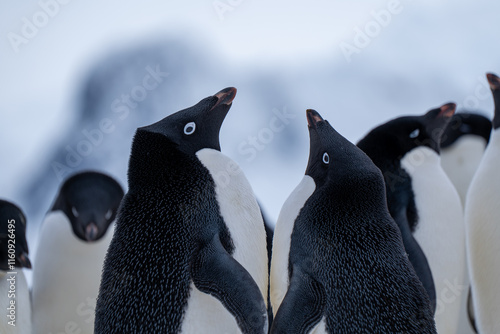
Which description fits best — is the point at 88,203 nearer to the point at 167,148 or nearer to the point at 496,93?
the point at 167,148

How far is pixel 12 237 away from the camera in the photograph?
299 centimetres

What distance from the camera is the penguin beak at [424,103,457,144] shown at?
10.2ft

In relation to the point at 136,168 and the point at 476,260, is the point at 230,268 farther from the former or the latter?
the point at 476,260

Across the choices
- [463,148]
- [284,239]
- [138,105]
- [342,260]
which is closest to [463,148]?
[463,148]

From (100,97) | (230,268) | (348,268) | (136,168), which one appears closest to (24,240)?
(136,168)

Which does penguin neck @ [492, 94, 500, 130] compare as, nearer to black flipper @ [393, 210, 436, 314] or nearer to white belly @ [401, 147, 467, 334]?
white belly @ [401, 147, 467, 334]

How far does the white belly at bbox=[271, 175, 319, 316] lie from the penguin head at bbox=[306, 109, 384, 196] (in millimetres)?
54

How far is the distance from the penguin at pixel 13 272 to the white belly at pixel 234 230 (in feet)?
4.17

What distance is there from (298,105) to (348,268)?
48.2 ft

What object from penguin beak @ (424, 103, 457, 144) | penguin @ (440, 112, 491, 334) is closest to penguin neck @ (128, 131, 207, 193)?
penguin beak @ (424, 103, 457, 144)

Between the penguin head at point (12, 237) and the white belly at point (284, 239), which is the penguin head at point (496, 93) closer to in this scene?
the white belly at point (284, 239)

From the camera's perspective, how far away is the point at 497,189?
2.70 metres

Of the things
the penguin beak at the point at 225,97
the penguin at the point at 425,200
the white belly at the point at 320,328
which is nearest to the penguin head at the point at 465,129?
the penguin at the point at 425,200

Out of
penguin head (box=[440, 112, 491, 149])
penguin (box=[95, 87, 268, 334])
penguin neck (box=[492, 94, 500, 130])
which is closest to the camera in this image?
penguin (box=[95, 87, 268, 334])
